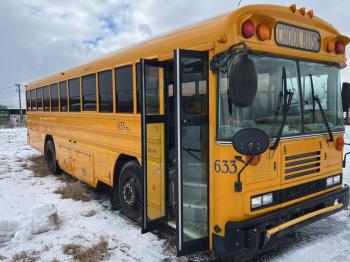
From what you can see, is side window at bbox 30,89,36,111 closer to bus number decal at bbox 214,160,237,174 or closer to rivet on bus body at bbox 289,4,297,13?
bus number decal at bbox 214,160,237,174

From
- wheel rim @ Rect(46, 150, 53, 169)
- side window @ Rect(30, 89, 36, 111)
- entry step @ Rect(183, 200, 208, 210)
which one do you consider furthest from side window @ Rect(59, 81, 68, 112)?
entry step @ Rect(183, 200, 208, 210)

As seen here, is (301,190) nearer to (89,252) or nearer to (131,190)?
(131,190)

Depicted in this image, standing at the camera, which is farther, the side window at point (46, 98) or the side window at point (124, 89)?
the side window at point (46, 98)

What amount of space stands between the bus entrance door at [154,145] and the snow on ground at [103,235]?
0.43 metres

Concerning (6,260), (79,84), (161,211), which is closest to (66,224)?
(6,260)

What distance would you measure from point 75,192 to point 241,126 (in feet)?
13.7

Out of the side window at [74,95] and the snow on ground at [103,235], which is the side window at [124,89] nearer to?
the snow on ground at [103,235]

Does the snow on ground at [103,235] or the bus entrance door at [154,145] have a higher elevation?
the bus entrance door at [154,145]

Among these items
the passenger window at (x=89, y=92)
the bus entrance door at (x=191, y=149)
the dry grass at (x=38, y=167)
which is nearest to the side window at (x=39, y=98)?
the dry grass at (x=38, y=167)

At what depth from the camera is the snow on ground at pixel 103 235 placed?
3942 mm

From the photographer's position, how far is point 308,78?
3.77m

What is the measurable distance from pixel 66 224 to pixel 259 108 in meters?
3.24

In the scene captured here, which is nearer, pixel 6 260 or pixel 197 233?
pixel 197 233

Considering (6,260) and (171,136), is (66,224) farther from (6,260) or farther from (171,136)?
(171,136)
